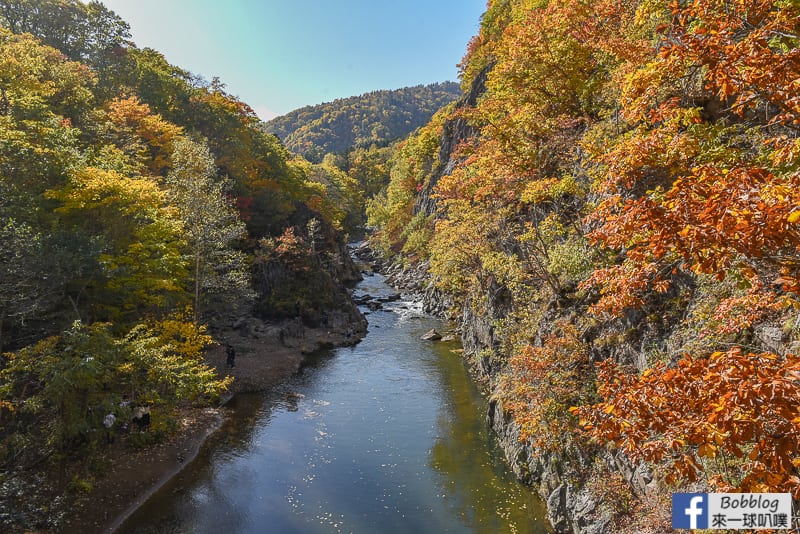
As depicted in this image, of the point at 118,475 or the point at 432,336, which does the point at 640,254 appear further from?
the point at 432,336

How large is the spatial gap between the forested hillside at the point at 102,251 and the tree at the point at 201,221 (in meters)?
0.13

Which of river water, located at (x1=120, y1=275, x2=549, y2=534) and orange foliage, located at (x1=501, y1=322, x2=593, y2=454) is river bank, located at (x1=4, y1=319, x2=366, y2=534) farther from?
orange foliage, located at (x1=501, y1=322, x2=593, y2=454)

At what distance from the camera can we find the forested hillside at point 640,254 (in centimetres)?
492

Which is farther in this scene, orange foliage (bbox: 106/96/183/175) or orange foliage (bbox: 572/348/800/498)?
orange foliage (bbox: 106/96/183/175)

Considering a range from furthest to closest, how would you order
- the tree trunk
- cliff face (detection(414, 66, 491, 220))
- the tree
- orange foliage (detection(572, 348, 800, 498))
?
cliff face (detection(414, 66, 491, 220)) < the tree < the tree trunk < orange foliage (detection(572, 348, 800, 498))

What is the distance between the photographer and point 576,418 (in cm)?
1526

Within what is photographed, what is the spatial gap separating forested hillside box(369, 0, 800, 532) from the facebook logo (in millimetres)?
383

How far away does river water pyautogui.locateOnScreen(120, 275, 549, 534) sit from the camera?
16125 mm

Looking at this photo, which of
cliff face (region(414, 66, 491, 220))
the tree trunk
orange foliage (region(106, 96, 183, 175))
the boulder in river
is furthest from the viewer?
cliff face (region(414, 66, 491, 220))

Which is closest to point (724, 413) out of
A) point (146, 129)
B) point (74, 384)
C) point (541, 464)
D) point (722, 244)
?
point (722, 244)

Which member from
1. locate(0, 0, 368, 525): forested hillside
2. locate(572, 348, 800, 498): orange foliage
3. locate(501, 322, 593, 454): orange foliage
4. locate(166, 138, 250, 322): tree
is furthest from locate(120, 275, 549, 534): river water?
locate(572, 348, 800, 498): orange foliage

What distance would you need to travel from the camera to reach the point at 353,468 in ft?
64.0

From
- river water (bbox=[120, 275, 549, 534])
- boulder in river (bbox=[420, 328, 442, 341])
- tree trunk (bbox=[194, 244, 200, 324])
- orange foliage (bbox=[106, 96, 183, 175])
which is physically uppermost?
orange foliage (bbox=[106, 96, 183, 175])

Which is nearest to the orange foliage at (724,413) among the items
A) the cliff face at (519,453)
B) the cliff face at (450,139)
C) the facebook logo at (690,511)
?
the facebook logo at (690,511)
